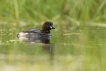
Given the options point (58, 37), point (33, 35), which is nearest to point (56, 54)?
point (58, 37)

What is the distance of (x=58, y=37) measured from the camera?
12438 mm

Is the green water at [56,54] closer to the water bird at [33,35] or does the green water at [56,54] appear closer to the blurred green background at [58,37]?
the blurred green background at [58,37]

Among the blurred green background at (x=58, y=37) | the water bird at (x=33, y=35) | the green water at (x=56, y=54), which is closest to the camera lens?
the green water at (x=56, y=54)

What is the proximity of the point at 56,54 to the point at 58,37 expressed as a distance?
3.45 metres

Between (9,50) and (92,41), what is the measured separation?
2.40 m

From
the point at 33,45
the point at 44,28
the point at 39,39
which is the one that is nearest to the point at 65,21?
the point at 44,28

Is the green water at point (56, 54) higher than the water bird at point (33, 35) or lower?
lower

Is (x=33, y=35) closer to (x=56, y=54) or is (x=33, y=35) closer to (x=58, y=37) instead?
(x=58, y=37)

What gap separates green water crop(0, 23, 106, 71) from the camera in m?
7.56

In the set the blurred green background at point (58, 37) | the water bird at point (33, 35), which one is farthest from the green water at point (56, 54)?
the water bird at point (33, 35)

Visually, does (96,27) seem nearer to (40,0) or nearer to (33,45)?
(40,0)

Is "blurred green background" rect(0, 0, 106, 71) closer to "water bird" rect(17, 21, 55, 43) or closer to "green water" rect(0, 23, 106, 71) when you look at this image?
"green water" rect(0, 23, 106, 71)

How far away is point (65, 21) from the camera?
57.0ft

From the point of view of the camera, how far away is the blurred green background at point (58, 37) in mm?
7855
